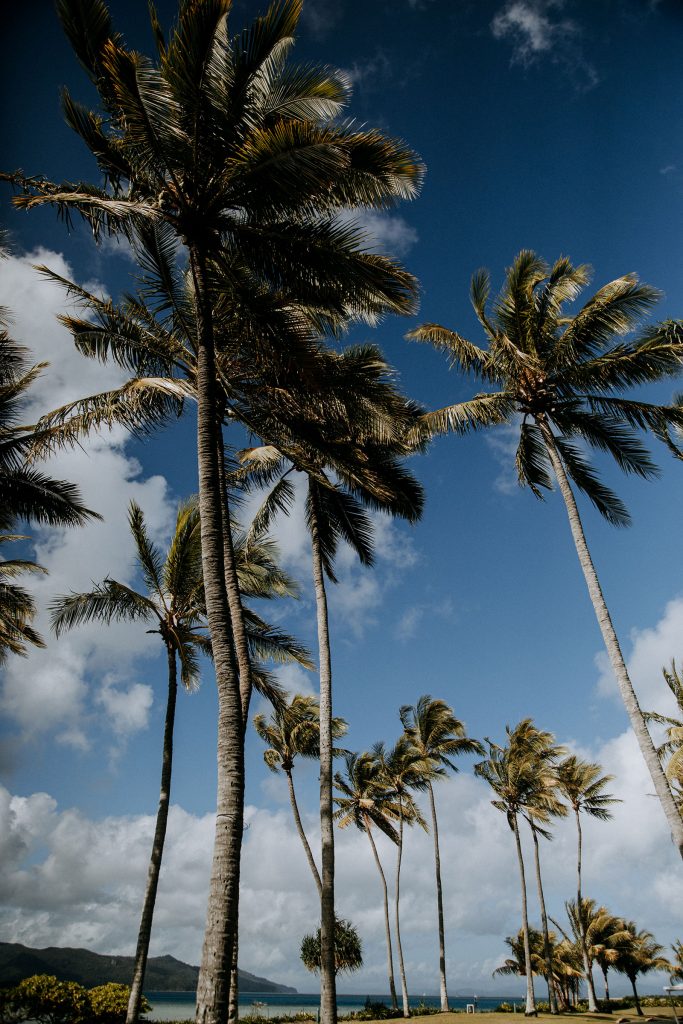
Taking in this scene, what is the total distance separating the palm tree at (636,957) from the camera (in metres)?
44.1

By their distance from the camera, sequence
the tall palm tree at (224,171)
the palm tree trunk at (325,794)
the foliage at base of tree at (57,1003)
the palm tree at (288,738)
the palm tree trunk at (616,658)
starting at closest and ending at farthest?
1. the tall palm tree at (224,171)
2. the palm tree trunk at (616,658)
3. the palm tree trunk at (325,794)
4. the foliage at base of tree at (57,1003)
5. the palm tree at (288,738)

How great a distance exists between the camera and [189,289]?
12.8 meters

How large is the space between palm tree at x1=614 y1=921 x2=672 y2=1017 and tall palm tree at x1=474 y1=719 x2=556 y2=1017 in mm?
15461

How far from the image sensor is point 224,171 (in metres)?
8.59

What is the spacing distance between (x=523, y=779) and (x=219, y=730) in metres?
30.6

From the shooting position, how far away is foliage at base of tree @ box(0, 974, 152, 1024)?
658 inches

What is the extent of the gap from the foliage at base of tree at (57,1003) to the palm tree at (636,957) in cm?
3963

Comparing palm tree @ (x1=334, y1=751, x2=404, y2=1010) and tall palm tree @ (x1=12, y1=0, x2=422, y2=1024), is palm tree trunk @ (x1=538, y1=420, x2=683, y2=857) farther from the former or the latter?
palm tree @ (x1=334, y1=751, x2=404, y2=1010)

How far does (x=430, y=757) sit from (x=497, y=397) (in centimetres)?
2376

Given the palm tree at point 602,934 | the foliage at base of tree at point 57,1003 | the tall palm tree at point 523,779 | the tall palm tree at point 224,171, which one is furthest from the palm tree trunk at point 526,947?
the tall palm tree at point 224,171

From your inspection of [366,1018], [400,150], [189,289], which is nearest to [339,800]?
[366,1018]

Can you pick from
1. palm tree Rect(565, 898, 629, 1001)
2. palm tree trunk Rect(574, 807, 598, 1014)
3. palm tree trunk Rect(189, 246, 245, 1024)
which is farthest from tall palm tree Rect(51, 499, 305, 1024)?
palm tree Rect(565, 898, 629, 1001)

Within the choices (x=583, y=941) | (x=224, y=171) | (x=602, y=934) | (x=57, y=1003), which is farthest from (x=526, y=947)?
(x=224, y=171)

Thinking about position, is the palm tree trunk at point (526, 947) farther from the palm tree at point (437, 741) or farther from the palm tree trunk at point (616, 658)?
the palm tree trunk at point (616, 658)
